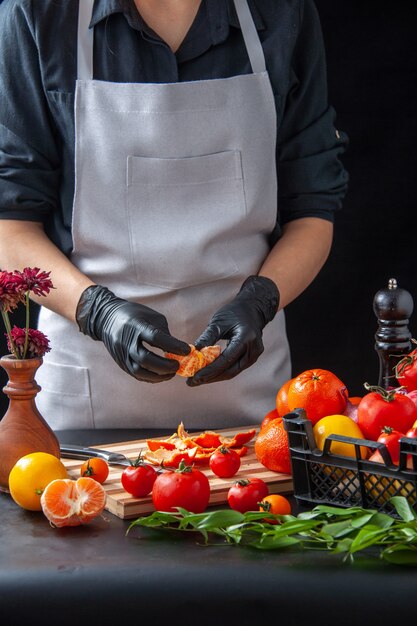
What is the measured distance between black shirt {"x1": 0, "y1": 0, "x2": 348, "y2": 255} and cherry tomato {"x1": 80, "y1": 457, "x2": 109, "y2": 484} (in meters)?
0.75

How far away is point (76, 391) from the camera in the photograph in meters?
2.34

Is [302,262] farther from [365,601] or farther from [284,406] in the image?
[365,601]

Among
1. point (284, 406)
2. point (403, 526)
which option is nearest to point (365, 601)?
point (403, 526)

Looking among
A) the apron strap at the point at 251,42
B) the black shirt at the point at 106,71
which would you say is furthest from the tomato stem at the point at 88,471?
the apron strap at the point at 251,42

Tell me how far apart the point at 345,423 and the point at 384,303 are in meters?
0.37

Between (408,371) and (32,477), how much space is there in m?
0.67

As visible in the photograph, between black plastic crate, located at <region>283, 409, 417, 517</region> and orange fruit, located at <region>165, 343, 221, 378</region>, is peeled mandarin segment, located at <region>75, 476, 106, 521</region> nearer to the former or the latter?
black plastic crate, located at <region>283, 409, 417, 517</region>

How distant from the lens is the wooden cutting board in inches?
63.6

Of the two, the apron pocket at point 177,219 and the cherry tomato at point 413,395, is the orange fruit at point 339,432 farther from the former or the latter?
the apron pocket at point 177,219

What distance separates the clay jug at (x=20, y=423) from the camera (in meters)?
1.71

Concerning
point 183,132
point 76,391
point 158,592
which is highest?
point 183,132

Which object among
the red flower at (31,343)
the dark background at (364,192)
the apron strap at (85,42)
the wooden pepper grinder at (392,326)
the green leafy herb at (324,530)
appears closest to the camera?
the green leafy herb at (324,530)

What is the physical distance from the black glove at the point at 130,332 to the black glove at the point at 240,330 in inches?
3.3

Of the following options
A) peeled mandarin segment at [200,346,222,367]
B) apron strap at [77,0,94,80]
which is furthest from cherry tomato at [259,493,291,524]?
apron strap at [77,0,94,80]
